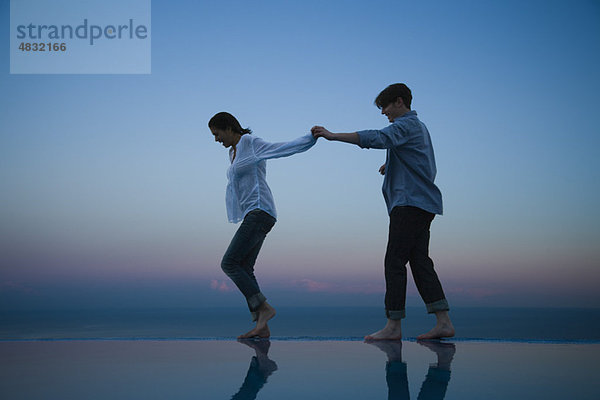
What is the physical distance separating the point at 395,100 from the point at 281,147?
857 millimetres

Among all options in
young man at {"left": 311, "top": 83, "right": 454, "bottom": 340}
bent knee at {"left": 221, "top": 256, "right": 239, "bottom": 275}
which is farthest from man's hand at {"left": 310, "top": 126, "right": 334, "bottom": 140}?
bent knee at {"left": 221, "top": 256, "right": 239, "bottom": 275}

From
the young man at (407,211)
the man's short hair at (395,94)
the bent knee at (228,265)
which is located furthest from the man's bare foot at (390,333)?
the man's short hair at (395,94)

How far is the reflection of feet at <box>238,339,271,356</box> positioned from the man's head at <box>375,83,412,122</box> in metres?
1.70

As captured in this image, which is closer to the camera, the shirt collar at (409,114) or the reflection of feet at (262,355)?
the reflection of feet at (262,355)

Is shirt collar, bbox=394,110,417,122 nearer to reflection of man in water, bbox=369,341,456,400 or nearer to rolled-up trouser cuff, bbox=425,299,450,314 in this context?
rolled-up trouser cuff, bbox=425,299,450,314

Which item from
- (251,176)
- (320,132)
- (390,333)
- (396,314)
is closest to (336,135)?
(320,132)

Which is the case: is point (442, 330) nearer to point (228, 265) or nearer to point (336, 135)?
point (336, 135)

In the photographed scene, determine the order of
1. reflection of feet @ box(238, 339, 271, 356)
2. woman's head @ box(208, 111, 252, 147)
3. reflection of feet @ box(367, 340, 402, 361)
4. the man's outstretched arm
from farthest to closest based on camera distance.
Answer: woman's head @ box(208, 111, 252, 147) < the man's outstretched arm < reflection of feet @ box(238, 339, 271, 356) < reflection of feet @ box(367, 340, 402, 361)

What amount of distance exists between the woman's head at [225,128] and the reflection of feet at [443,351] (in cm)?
199

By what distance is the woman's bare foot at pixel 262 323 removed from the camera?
3.06 m

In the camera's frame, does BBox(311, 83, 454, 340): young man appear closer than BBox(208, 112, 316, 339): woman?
Yes

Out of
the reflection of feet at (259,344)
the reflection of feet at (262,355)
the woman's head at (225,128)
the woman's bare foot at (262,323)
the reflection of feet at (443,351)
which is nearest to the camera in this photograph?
the reflection of feet at (262,355)

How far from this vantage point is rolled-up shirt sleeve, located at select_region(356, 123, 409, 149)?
106 inches

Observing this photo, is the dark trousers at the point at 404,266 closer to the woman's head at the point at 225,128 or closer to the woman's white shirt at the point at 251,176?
the woman's white shirt at the point at 251,176
